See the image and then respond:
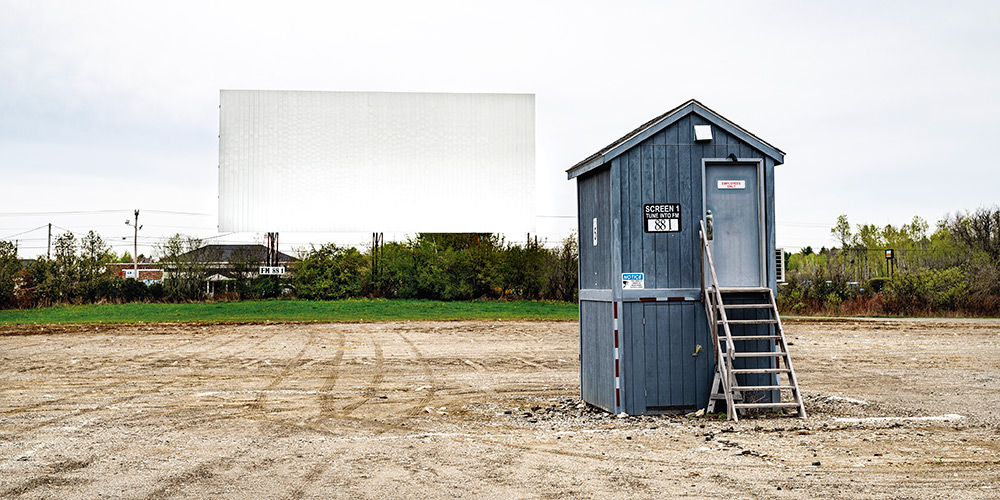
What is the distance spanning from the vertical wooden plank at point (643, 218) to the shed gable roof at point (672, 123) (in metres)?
0.21

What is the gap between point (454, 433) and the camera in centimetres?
1032

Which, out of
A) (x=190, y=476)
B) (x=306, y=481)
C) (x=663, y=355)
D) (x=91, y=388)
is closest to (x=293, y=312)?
(x=91, y=388)

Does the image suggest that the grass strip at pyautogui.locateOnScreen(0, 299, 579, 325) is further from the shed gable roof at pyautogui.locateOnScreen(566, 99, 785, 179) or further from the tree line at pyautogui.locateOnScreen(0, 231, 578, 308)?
the shed gable roof at pyautogui.locateOnScreen(566, 99, 785, 179)

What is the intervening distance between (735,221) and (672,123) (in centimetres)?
162

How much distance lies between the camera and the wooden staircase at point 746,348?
36.2 feet

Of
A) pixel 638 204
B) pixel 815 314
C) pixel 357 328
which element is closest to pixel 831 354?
pixel 638 204

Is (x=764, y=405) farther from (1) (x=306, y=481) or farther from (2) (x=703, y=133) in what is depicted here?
(1) (x=306, y=481)

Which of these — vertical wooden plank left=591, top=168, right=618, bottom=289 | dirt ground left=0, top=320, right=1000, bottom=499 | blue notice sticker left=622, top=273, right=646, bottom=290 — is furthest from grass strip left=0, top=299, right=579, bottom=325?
blue notice sticker left=622, top=273, right=646, bottom=290

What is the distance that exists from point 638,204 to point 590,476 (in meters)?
4.76

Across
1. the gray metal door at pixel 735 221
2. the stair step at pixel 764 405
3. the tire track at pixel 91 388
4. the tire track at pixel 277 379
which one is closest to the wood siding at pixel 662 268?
the gray metal door at pixel 735 221

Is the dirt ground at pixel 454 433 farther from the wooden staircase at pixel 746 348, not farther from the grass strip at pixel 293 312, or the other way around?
the grass strip at pixel 293 312

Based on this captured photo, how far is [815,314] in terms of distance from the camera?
43438mm

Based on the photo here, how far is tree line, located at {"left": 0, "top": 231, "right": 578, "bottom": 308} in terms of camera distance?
47.8 metres

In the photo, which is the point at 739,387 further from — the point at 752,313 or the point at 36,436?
the point at 36,436
